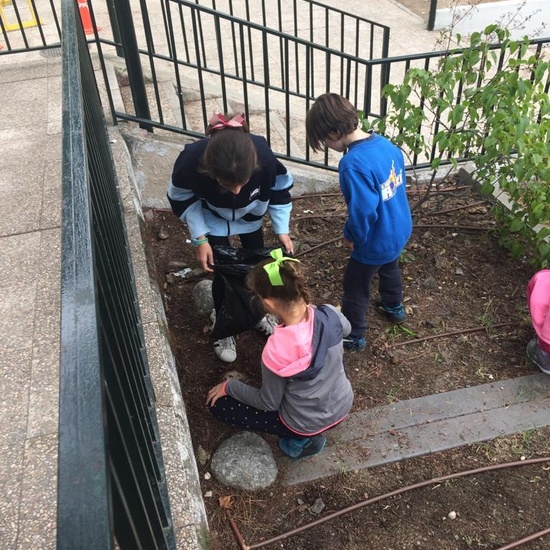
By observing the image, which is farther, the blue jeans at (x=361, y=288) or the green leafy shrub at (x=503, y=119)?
the green leafy shrub at (x=503, y=119)

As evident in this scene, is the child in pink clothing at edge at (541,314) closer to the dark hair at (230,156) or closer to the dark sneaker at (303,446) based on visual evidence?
the dark sneaker at (303,446)

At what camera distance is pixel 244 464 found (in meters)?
2.55

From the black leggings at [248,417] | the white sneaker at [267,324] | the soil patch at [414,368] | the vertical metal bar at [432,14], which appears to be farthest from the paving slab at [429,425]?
the vertical metal bar at [432,14]

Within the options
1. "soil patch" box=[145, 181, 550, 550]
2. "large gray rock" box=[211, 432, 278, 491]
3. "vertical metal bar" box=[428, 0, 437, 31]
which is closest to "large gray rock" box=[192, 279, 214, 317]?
"soil patch" box=[145, 181, 550, 550]

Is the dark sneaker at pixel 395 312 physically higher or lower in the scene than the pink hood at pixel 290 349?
lower

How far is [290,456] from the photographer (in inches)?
104

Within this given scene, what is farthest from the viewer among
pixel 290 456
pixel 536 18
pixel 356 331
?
pixel 536 18

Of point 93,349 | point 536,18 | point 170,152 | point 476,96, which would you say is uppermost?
point 93,349

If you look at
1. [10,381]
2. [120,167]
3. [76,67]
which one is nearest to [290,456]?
[10,381]

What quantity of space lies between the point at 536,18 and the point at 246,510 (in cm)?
1021

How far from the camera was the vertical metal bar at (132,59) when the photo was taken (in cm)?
395

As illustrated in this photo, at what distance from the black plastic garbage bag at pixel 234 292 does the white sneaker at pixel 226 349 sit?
5.7 inches

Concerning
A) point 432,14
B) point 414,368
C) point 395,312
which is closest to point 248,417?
point 414,368

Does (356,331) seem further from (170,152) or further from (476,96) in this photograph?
(170,152)
